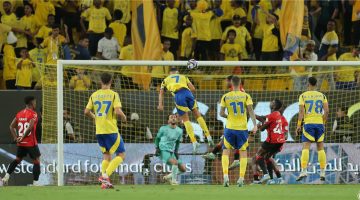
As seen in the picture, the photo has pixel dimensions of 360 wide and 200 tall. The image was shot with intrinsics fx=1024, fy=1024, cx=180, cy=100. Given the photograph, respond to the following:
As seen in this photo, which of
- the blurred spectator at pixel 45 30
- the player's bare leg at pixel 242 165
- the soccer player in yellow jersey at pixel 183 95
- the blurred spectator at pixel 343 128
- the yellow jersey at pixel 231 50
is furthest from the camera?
the yellow jersey at pixel 231 50

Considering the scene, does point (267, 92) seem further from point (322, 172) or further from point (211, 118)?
point (322, 172)

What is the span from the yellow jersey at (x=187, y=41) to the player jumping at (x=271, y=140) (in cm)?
551

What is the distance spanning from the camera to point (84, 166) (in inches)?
993

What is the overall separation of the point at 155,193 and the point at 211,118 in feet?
27.6

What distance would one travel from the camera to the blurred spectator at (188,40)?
2820cm

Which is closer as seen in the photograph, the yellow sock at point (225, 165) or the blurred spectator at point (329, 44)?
the yellow sock at point (225, 165)

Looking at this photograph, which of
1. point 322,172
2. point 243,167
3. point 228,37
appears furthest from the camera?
point 228,37

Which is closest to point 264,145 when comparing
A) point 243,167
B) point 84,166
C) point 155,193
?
point 243,167

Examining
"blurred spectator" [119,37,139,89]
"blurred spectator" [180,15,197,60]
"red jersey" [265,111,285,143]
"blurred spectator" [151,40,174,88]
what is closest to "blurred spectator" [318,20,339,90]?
"blurred spectator" [180,15,197,60]

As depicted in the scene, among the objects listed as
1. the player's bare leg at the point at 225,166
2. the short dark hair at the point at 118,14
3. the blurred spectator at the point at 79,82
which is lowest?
the player's bare leg at the point at 225,166

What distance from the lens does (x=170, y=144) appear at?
2358cm

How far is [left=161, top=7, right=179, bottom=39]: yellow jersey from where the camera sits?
28.4 meters

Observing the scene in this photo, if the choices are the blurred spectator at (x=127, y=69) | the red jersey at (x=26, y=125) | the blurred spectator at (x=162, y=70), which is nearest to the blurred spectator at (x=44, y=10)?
the blurred spectator at (x=127, y=69)

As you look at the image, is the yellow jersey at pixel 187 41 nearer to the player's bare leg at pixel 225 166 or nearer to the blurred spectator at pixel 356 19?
the blurred spectator at pixel 356 19
